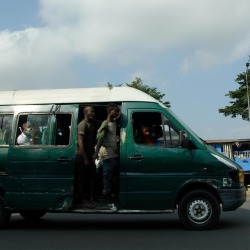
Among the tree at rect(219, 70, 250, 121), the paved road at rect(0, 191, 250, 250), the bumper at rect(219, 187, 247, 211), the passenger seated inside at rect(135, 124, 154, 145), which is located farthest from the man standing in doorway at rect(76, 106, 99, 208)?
the tree at rect(219, 70, 250, 121)

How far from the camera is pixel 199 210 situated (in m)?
8.05

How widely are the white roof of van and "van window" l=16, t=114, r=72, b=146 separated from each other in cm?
30

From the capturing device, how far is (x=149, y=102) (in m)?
8.41

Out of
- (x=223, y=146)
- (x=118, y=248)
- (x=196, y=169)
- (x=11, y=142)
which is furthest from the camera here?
(x=223, y=146)

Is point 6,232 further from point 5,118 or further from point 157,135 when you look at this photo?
point 157,135

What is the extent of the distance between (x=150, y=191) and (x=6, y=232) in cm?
275

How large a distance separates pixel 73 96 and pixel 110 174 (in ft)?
5.41

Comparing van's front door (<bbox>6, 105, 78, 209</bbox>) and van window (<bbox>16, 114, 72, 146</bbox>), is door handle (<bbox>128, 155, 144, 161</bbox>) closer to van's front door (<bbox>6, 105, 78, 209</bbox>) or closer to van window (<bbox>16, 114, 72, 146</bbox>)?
van's front door (<bbox>6, 105, 78, 209</bbox>)

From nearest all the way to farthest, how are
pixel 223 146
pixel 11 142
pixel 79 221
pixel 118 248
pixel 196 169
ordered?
pixel 118 248 < pixel 196 169 < pixel 11 142 < pixel 79 221 < pixel 223 146

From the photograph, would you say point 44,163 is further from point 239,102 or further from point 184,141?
point 239,102

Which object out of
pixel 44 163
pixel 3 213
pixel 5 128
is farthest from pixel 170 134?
pixel 3 213

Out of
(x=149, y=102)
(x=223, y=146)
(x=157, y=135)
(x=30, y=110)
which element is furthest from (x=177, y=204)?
(x=223, y=146)

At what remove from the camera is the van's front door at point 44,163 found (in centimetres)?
833

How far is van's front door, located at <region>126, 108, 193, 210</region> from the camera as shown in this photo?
8.05m
